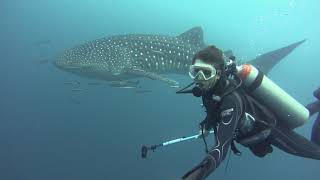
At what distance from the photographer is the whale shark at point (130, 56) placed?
11570mm

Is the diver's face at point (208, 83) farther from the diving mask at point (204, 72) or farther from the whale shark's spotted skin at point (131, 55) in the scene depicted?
the whale shark's spotted skin at point (131, 55)

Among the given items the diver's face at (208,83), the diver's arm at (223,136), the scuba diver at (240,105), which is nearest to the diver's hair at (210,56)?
the scuba diver at (240,105)

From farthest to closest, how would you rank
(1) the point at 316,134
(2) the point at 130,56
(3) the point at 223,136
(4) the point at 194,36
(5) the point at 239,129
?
(4) the point at 194,36 → (2) the point at 130,56 → (1) the point at 316,134 → (5) the point at 239,129 → (3) the point at 223,136

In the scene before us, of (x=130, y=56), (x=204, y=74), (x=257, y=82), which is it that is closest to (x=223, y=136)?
(x=204, y=74)

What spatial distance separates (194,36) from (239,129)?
294 inches

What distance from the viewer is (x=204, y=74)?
4.56 meters

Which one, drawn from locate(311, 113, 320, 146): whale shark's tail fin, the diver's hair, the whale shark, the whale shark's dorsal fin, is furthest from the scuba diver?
the whale shark's dorsal fin

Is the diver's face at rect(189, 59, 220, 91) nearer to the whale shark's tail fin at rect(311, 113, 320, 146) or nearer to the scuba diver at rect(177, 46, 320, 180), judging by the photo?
the scuba diver at rect(177, 46, 320, 180)

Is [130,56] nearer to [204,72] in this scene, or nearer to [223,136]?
[204,72]

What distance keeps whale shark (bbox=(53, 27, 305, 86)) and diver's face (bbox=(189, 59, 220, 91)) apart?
6.68m

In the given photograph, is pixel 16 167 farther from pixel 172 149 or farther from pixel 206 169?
pixel 206 169

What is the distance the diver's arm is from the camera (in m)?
3.81

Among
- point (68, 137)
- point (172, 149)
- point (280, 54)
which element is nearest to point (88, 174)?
point (68, 137)

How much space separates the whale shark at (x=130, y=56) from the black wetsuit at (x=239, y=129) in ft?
20.3
